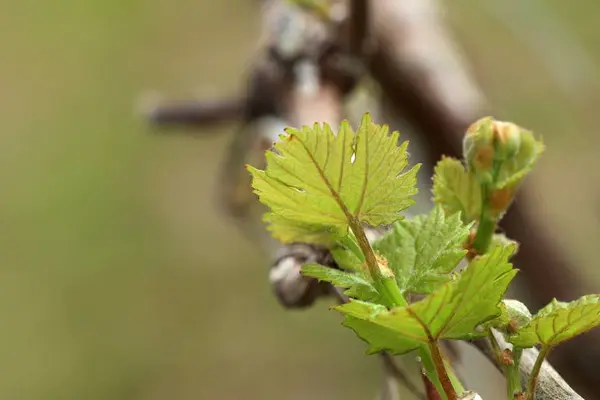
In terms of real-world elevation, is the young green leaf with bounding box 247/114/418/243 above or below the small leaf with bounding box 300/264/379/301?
above

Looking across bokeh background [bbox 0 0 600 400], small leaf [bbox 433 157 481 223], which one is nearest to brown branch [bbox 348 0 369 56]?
small leaf [bbox 433 157 481 223]

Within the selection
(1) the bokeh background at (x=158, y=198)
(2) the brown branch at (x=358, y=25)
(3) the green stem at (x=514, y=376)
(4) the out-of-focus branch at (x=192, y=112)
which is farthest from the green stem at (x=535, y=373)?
(1) the bokeh background at (x=158, y=198)

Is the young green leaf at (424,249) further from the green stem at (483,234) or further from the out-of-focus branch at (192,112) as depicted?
the out-of-focus branch at (192,112)

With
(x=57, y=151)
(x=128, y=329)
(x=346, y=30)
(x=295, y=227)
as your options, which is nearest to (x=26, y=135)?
(x=57, y=151)

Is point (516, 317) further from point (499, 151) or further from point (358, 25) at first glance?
point (358, 25)

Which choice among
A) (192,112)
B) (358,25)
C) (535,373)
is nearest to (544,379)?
(535,373)

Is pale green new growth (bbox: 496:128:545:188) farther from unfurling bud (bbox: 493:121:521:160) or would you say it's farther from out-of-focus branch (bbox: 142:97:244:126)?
out-of-focus branch (bbox: 142:97:244:126)
